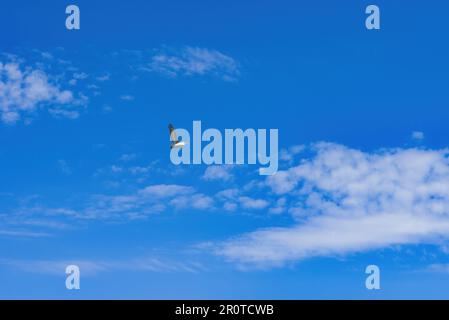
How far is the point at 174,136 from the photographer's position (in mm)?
75500
